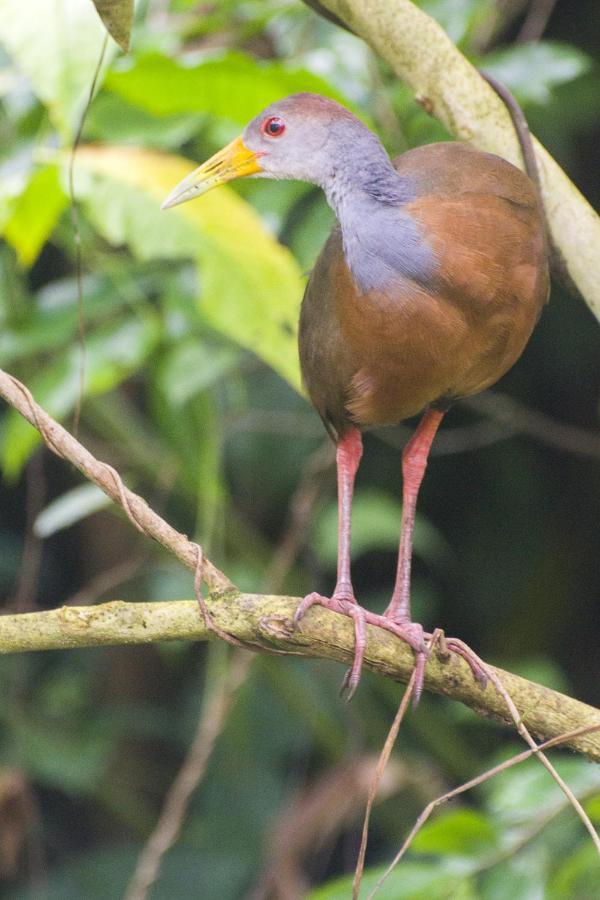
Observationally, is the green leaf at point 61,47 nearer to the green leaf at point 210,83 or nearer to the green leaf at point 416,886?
the green leaf at point 210,83

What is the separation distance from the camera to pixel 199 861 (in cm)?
356

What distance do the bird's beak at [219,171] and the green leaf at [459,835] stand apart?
1178mm

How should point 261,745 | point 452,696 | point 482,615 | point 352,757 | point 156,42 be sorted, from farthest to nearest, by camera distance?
1. point 482,615
2. point 261,745
3. point 352,757
4. point 156,42
5. point 452,696

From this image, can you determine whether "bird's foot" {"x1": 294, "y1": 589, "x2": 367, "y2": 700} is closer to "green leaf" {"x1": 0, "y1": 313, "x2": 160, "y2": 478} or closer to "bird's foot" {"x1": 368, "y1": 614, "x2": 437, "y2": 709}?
"bird's foot" {"x1": 368, "y1": 614, "x2": 437, "y2": 709}

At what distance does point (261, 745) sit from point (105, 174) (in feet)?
6.73

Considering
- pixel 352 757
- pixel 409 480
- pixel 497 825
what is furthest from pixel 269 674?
pixel 409 480

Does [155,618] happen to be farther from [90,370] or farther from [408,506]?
[90,370]

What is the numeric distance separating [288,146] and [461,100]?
0.29 m

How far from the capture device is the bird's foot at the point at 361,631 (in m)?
1.45

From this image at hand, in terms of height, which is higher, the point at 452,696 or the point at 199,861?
the point at 452,696

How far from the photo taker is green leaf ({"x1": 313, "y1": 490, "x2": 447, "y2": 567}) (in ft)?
10.3

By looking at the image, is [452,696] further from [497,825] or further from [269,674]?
[269,674]

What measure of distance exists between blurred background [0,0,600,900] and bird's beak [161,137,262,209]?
20 centimetres

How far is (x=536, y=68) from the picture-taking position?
8.06ft
